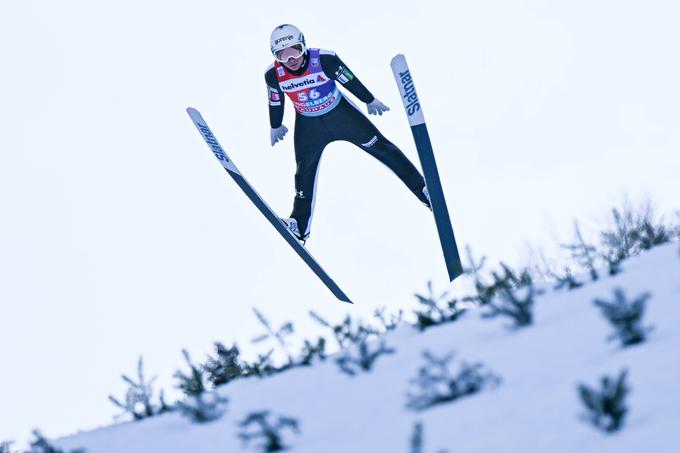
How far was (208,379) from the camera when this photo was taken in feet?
12.6

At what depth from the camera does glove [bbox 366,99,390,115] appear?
26.7ft

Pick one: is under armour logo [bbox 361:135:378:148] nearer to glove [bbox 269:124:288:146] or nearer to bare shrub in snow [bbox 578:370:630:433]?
glove [bbox 269:124:288:146]

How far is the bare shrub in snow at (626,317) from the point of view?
8.73 ft

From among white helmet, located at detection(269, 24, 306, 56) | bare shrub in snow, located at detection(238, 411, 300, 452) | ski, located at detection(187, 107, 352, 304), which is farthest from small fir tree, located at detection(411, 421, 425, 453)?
ski, located at detection(187, 107, 352, 304)

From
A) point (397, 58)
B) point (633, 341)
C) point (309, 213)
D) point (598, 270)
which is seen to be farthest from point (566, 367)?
point (309, 213)

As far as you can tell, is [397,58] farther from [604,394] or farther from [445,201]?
[604,394]

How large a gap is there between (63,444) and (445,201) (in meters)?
5.13

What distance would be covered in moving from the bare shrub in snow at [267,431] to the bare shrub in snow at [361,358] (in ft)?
1.43

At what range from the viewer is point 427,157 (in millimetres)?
7840

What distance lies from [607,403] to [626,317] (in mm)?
467

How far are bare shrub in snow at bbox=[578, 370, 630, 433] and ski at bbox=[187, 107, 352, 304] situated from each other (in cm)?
639

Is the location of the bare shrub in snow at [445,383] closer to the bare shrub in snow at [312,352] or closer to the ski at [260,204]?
the bare shrub in snow at [312,352]

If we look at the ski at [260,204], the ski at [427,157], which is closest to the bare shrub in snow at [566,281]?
the ski at [427,157]

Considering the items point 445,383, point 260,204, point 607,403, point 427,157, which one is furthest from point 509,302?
point 260,204
